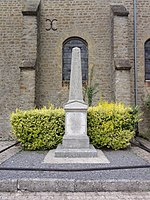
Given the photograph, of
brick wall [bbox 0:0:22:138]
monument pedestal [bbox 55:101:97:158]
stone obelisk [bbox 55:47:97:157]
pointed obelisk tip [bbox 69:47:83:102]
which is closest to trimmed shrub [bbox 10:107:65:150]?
stone obelisk [bbox 55:47:97:157]

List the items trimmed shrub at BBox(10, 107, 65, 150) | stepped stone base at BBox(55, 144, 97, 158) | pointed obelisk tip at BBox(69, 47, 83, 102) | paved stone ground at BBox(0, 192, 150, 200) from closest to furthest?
paved stone ground at BBox(0, 192, 150, 200)
stepped stone base at BBox(55, 144, 97, 158)
pointed obelisk tip at BBox(69, 47, 83, 102)
trimmed shrub at BBox(10, 107, 65, 150)

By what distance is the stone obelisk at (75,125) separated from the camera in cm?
749

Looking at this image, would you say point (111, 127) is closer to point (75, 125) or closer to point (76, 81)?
point (75, 125)

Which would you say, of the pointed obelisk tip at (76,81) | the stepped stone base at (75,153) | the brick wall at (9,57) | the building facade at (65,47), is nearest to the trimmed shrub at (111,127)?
the pointed obelisk tip at (76,81)

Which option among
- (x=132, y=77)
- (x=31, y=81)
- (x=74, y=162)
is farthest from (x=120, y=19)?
(x=74, y=162)

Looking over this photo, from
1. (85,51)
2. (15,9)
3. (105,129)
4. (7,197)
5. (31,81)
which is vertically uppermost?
(15,9)

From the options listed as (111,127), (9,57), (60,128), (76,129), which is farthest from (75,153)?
(9,57)

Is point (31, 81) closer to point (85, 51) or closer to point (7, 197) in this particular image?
point (85, 51)

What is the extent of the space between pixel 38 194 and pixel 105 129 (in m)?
4.90

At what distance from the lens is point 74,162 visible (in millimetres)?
6676

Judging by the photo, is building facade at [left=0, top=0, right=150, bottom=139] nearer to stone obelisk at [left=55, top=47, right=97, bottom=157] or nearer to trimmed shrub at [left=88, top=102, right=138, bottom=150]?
trimmed shrub at [left=88, top=102, right=138, bottom=150]

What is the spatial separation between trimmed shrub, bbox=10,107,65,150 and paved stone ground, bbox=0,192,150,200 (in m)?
4.43

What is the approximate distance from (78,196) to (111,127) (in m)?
4.79

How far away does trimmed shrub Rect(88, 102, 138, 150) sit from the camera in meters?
9.12
